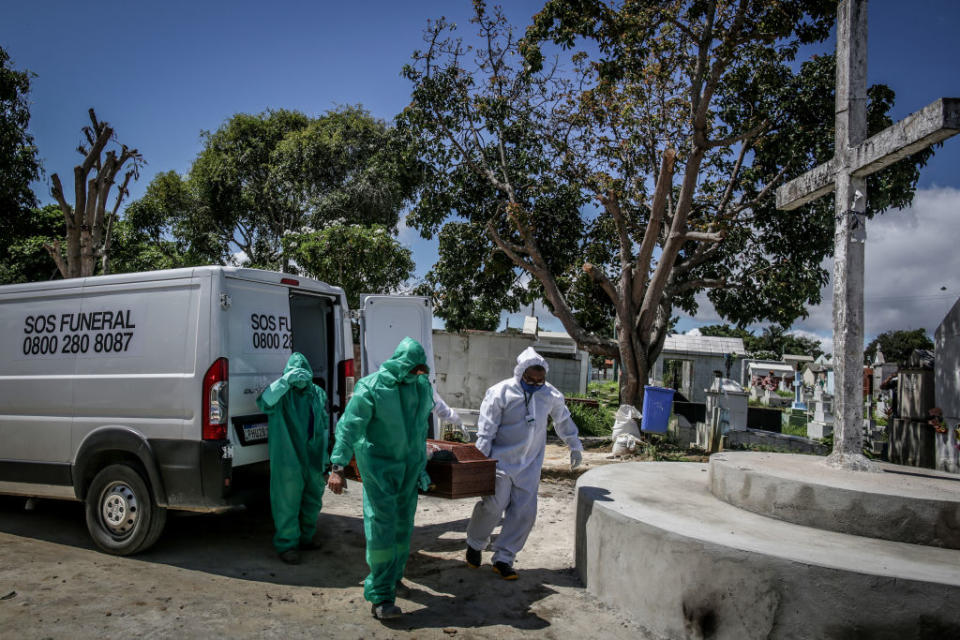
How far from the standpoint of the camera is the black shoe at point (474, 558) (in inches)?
196

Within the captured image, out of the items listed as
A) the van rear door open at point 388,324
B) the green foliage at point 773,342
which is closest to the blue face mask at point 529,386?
the van rear door open at point 388,324

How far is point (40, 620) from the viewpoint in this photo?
3654 mm

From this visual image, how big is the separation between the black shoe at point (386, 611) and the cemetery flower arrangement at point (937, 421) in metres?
9.57

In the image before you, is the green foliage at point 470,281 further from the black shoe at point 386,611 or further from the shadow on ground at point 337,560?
the black shoe at point 386,611

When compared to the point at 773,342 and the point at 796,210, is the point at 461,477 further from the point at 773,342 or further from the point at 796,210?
the point at 773,342

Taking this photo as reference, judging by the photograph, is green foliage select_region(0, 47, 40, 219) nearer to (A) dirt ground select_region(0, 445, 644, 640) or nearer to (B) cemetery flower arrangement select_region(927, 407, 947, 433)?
(A) dirt ground select_region(0, 445, 644, 640)

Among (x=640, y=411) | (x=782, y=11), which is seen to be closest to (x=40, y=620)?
(x=640, y=411)

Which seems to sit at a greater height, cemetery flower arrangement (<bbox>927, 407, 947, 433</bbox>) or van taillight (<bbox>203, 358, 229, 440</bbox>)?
van taillight (<bbox>203, 358, 229, 440</bbox>)

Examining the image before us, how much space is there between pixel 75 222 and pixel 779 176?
13.7m

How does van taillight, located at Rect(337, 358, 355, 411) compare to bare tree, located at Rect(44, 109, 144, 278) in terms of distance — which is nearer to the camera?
van taillight, located at Rect(337, 358, 355, 411)

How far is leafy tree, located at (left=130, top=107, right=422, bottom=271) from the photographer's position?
18844mm

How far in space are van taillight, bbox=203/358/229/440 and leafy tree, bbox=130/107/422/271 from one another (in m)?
14.2

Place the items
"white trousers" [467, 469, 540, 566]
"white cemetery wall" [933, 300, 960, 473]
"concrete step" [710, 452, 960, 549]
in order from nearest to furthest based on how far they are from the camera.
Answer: "concrete step" [710, 452, 960, 549] < "white trousers" [467, 469, 540, 566] < "white cemetery wall" [933, 300, 960, 473]

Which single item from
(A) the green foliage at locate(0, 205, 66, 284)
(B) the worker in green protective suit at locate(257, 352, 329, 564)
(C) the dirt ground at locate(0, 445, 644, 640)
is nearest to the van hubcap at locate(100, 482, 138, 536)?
(C) the dirt ground at locate(0, 445, 644, 640)
